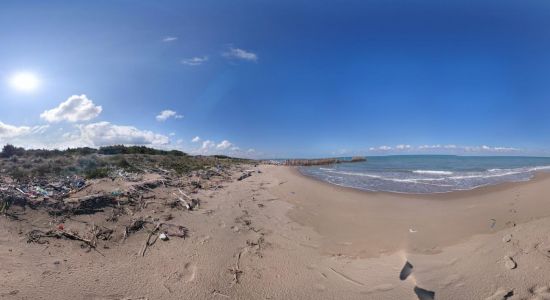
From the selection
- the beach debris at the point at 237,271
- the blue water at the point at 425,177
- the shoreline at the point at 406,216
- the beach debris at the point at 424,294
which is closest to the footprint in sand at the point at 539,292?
the beach debris at the point at 424,294

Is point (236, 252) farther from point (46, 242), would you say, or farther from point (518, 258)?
point (518, 258)

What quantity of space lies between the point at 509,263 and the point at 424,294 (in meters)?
1.71

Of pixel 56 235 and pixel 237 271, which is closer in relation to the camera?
pixel 237 271

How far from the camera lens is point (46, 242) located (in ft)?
18.7

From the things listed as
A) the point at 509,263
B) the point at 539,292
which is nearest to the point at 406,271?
the point at 509,263

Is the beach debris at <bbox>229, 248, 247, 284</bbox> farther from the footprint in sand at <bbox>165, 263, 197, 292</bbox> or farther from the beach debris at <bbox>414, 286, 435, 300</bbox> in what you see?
the beach debris at <bbox>414, 286, 435, 300</bbox>

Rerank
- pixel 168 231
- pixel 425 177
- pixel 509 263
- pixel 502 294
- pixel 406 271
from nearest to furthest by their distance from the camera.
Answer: pixel 502 294, pixel 509 263, pixel 406 271, pixel 168 231, pixel 425 177

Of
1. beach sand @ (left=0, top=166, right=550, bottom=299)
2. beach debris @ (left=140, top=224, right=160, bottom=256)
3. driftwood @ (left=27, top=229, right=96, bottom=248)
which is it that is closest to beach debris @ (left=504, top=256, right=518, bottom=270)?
beach sand @ (left=0, top=166, right=550, bottom=299)

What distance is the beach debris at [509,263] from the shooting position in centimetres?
453

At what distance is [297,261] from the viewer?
5.77 m

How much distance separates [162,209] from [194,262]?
3513mm

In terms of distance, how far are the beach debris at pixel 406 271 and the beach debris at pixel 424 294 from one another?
0.43 meters

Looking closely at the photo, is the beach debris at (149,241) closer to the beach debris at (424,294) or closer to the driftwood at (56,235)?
the driftwood at (56,235)

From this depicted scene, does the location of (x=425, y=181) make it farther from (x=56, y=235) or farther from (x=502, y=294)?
(x=56, y=235)
